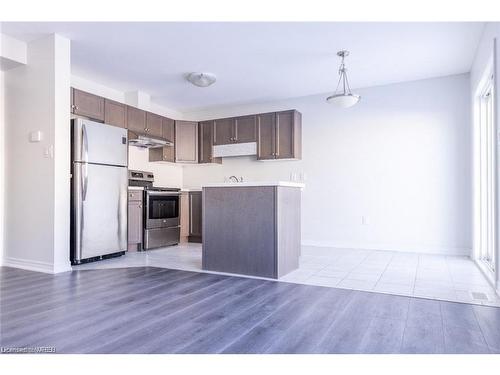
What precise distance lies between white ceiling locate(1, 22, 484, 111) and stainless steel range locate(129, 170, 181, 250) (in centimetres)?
142

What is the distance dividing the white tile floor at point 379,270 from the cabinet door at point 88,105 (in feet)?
5.83

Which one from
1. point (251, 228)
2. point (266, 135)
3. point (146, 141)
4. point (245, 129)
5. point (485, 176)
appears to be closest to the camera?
point (251, 228)

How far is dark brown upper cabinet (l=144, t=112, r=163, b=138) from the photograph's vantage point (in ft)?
16.8

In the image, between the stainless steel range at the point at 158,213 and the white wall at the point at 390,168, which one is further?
the stainless steel range at the point at 158,213

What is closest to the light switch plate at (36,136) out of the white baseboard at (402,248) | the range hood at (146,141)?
the range hood at (146,141)

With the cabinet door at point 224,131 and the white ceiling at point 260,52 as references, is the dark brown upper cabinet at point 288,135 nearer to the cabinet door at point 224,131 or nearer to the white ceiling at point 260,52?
the white ceiling at point 260,52

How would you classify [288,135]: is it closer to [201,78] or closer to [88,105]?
[201,78]

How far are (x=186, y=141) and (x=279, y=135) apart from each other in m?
A: 1.67

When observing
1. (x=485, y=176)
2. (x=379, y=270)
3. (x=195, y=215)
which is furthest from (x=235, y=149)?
(x=485, y=176)

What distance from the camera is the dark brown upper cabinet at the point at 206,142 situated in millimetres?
5930

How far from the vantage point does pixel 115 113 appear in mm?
4523

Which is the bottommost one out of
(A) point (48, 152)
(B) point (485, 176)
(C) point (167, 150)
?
(B) point (485, 176)
